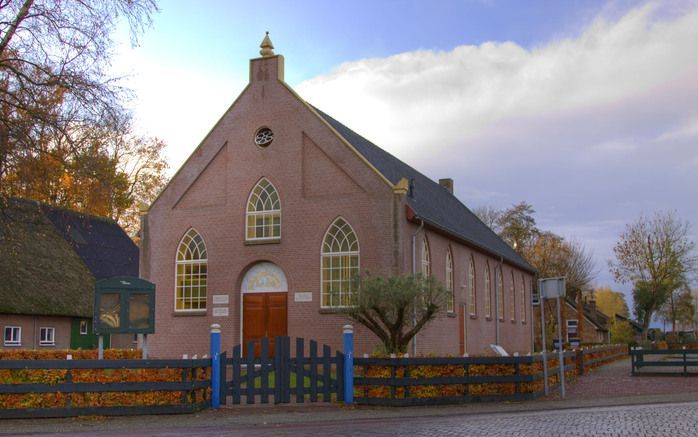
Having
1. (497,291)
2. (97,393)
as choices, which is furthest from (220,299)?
(497,291)

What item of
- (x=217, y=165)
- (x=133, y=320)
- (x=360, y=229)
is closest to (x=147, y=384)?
(x=133, y=320)

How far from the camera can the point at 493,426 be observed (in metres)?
13.2

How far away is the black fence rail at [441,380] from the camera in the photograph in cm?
1697

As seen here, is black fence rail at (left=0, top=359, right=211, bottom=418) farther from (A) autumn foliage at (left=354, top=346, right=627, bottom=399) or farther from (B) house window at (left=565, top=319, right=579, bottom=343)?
(B) house window at (left=565, top=319, right=579, bottom=343)

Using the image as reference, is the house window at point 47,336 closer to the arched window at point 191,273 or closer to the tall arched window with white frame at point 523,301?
the arched window at point 191,273

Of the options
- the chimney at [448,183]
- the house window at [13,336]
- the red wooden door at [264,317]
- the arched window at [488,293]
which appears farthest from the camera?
the chimney at [448,183]

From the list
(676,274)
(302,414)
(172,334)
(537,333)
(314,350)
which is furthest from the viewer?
(676,274)

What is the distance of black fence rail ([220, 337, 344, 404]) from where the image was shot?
16.7 metres

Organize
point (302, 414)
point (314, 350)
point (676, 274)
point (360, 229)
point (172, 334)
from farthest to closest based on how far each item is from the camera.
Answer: point (676, 274) → point (172, 334) → point (360, 229) → point (314, 350) → point (302, 414)

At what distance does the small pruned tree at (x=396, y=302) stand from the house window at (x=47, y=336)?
2079 cm

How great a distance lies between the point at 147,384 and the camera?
15688 millimetres

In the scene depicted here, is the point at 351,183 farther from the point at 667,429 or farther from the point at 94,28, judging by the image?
the point at 667,429

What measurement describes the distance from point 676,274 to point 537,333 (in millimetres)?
16963

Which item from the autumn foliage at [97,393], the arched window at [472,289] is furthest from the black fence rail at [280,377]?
the arched window at [472,289]
